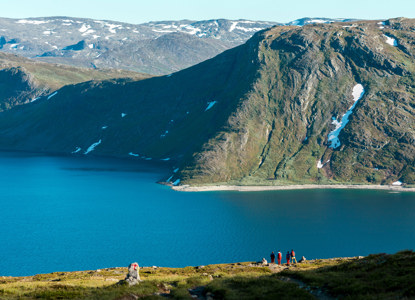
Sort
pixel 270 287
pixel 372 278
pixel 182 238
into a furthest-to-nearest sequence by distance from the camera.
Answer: pixel 182 238, pixel 372 278, pixel 270 287

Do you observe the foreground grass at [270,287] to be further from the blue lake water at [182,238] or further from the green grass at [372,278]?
the blue lake water at [182,238]

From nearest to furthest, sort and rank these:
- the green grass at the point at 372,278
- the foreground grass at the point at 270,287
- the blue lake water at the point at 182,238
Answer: the green grass at the point at 372,278
the foreground grass at the point at 270,287
the blue lake water at the point at 182,238

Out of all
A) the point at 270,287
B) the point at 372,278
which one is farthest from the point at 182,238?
the point at 270,287

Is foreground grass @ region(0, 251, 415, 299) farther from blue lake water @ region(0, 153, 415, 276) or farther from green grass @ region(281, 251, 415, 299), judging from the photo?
blue lake water @ region(0, 153, 415, 276)

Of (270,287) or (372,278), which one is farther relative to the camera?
(372,278)

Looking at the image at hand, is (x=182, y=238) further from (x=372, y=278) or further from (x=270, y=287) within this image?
(x=270, y=287)

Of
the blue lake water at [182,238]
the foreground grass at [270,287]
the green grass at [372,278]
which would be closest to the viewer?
the green grass at [372,278]

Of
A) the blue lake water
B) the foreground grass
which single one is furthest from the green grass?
the blue lake water

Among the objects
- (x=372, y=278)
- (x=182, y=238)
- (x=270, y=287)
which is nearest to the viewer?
(x=270, y=287)

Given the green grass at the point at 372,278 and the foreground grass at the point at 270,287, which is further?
the foreground grass at the point at 270,287

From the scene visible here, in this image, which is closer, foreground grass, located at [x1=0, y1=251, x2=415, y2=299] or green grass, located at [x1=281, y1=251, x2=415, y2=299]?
green grass, located at [x1=281, y1=251, x2=415, y2=299]

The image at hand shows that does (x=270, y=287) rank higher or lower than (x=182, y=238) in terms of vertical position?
higher

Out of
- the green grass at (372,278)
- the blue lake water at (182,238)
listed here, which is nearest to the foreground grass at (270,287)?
the green grass at (372,278)
